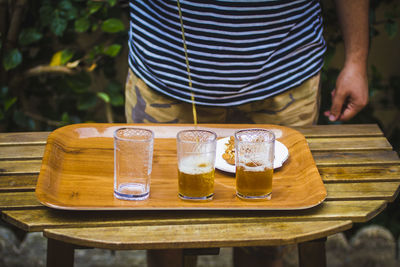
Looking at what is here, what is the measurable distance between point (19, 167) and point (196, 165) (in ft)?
1.58

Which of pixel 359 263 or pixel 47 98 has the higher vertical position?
pixel 47 98

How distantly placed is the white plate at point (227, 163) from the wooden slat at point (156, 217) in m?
0.18

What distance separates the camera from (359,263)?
2512 mm

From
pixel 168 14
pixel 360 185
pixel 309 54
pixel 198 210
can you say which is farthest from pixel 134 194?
pixel 309 54

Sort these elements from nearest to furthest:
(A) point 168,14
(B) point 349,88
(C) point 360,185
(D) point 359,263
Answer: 1. (C) point 360,185
2. (A) point 168,14
3. (B) point 349,88
4. (D) point 359,263

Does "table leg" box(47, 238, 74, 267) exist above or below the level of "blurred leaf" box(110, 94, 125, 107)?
above

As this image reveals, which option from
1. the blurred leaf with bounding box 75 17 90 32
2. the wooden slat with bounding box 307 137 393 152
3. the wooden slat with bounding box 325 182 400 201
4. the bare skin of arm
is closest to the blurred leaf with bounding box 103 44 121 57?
the blurred leaf with bounding box 75 17 90 32

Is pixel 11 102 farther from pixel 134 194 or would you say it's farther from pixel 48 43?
pixel 134 194

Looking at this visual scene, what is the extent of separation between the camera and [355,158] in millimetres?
1312

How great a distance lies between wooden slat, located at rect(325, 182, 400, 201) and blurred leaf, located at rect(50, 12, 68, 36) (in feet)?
5.06

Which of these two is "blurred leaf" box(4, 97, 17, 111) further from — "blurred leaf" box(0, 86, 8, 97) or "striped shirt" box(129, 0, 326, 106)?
"striped shirt" box(129, 0, 326, 106)

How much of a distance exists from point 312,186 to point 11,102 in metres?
1.68

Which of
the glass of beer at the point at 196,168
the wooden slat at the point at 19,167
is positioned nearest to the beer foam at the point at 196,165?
the glass of beer at the point at 196,168

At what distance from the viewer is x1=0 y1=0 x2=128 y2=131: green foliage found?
7.54 feet
